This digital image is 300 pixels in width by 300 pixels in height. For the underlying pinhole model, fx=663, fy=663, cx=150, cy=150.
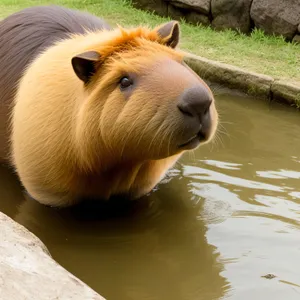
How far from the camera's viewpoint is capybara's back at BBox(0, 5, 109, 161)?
4.93 metres

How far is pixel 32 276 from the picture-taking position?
2721mm

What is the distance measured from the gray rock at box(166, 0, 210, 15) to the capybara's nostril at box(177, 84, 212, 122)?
21.4 ft

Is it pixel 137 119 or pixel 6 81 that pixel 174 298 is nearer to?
pixel 137 119

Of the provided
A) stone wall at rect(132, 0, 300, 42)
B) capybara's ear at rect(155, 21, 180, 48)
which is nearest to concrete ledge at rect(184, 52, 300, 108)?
stone wall at rect(132, 0, 300, 42)

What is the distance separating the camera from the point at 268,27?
29.9 feet

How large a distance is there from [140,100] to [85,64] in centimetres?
45

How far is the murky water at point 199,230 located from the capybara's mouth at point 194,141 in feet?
2.33

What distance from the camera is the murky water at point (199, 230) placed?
370cm

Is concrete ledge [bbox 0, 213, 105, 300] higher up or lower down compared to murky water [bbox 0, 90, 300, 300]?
higher up

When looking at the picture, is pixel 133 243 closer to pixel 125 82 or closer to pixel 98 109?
pixel 98 109

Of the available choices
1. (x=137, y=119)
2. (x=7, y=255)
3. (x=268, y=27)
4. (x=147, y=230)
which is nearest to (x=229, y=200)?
(x=147, y=230)

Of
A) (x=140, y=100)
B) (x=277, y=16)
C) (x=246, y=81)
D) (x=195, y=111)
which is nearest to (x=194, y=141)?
(x=195, y=111)

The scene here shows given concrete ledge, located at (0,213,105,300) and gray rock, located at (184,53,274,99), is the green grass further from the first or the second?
concrete ledge, located at (0,213,105,300)

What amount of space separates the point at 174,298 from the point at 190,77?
1225 mm
